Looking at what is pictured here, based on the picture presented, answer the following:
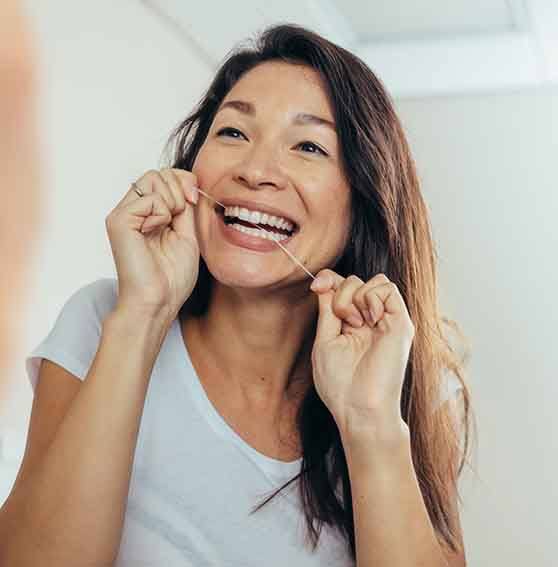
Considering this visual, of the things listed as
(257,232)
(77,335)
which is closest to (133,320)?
(77,335)

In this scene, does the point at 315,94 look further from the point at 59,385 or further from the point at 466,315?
the point at 466,315

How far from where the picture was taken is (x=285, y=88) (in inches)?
60.8

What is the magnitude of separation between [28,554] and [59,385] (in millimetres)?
245

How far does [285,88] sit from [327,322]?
372 millimetres

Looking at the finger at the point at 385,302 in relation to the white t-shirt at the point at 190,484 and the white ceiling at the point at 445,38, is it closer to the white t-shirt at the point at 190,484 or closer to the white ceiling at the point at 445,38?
the white t-shirt at the point at 190,484

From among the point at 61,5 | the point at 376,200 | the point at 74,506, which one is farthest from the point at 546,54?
the point at 74,506

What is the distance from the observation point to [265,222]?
4.81ft

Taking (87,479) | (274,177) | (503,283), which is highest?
(503,283)

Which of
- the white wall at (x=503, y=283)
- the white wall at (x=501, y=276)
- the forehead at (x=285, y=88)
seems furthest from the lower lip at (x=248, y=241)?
the white wall at (x=503, y=283)

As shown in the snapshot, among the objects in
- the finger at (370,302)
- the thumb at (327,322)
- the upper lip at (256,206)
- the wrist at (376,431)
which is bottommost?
the wrist at (376,431)

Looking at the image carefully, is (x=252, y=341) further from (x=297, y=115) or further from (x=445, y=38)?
(x=445, y=38)

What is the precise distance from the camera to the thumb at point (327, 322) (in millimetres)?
1437

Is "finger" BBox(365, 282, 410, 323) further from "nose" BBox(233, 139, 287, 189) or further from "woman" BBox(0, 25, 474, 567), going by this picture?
"nose" BBox(233, 139, 287, 189)

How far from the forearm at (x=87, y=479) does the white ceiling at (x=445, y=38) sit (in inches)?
85.0
